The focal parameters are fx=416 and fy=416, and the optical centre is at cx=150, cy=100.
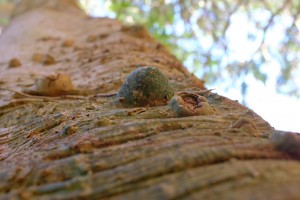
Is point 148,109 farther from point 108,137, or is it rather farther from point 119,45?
point 119,45

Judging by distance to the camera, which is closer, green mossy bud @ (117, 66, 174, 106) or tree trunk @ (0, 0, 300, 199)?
tree trunk @ (0, 0, 300, 199)

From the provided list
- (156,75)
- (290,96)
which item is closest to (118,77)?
(156,75)

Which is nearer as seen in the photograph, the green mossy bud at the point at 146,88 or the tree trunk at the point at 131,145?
the tree trunk at the point at 131,145

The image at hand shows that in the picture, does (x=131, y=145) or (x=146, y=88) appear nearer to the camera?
(x=131, y=145)

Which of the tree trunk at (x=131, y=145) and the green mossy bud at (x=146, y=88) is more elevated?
the green mossy bud at (x=146, y=88)

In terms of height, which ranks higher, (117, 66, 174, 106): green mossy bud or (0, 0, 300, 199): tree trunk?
(117, 66, 174, 106): green mossy bud

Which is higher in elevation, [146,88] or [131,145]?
[146,88]
